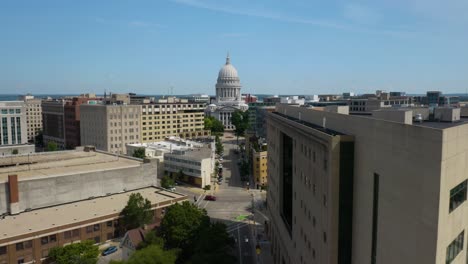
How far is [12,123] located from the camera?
468 feet

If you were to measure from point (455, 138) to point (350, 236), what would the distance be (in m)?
12.6

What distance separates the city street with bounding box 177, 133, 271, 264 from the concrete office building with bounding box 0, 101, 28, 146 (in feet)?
259

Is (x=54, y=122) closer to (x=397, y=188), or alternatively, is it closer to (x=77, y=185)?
(x=77, y=185)

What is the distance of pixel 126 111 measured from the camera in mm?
139625

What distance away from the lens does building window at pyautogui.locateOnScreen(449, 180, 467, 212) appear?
20622 mm

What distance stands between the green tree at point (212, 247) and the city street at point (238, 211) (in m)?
8.93

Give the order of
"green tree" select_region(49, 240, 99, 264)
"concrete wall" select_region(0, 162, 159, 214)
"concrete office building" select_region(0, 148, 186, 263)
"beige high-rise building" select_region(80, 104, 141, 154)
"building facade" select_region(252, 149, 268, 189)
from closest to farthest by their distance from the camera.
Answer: "green tree" select_region(49, 240, 99, 264) < "concrete office building" select_region(0, 148, 186, 263) < "concrete wall" select_region(0, 162, 159, 214) < "building facade" select_region(252, 149, 268, 189) < "beige high-rise building" select_region(80, 104, 141, 154)

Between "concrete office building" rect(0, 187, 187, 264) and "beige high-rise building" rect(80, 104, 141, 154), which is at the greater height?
"beige high-rise building" rect(80, 104, 141, 154)

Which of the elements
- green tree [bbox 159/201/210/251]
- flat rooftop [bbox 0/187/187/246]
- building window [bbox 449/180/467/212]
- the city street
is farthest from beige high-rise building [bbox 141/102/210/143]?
building window [bbox 449/180/467/212]

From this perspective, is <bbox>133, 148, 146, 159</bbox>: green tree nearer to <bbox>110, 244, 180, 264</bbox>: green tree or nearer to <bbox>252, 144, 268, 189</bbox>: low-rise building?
<bbox>252, 144, 268, 189</bbox>: low-rise building

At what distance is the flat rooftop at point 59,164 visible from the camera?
74.9 m

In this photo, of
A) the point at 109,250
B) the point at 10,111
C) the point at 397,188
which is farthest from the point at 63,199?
the point at 10,111

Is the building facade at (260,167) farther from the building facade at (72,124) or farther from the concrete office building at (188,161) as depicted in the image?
the building facade at (72,124)

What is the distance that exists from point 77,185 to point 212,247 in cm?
3462
